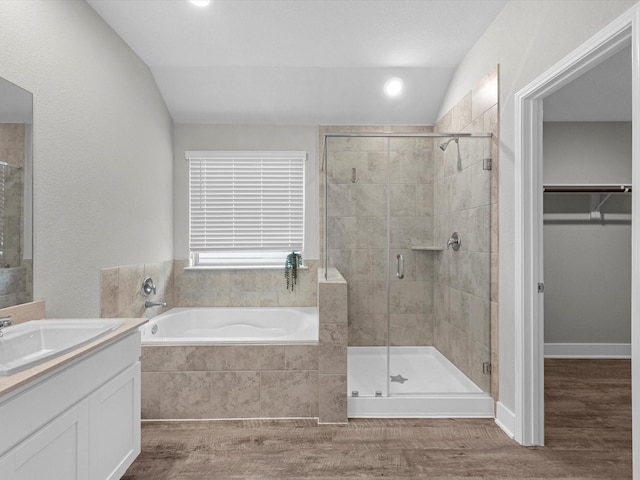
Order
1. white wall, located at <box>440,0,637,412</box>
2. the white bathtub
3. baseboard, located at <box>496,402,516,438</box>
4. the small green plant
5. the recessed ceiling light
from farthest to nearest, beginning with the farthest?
the small green plant < the white bathtub < the recessed ceiling light < baseboard, located at <box>496,402,516,438</box> < white wall, located at <box>440,0,637,412</box>

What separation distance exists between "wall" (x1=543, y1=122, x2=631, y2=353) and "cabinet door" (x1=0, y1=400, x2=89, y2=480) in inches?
159

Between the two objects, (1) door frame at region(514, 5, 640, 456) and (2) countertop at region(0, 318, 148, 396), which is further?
(1) door frame at region(514, 5, 640, 456)

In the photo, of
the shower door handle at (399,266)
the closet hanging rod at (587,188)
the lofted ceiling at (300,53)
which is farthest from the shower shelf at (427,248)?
the closet hanging rod at (587,188)

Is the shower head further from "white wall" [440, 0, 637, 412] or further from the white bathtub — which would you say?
the white bathtub

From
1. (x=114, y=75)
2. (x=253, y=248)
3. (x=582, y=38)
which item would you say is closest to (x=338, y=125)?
(x=253, y=248)

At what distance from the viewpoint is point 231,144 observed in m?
3.95

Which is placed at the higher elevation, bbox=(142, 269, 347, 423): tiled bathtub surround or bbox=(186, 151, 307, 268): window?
bbox=(186, 151, 307, 268): window

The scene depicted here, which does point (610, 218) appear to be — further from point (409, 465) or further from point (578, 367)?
point (409, 465)

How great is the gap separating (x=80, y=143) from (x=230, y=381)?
1.71 m

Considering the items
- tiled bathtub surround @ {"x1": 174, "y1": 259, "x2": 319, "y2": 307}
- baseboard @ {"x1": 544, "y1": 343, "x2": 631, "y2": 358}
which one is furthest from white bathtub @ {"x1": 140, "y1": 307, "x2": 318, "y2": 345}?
baseboard @ {"x1": 544, "y1": 343, "x2": 631, "y2": 358}

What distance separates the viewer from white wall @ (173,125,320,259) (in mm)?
3947

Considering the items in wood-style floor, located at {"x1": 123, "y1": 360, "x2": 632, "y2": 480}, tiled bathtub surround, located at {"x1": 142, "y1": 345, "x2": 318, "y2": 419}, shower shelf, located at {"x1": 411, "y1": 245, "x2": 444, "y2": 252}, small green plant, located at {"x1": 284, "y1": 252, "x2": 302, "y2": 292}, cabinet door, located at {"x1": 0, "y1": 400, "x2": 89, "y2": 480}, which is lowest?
wood-style floor, located at {"x1": 123, "y1": 360, "x2": 632, "y2": 480}

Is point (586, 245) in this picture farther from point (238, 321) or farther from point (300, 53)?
point (238, 321)

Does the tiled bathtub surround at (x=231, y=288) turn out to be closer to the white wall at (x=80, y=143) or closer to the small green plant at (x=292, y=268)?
the small green plant at (x=292, y=268)
